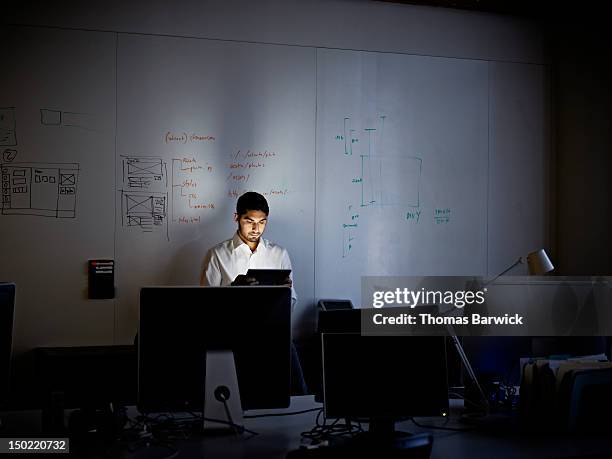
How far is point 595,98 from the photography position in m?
4.55

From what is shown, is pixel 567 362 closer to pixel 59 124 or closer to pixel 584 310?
pixel 584 310

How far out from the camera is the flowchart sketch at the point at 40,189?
13.0 feet

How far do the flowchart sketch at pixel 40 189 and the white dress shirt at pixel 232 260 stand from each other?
0.92 m

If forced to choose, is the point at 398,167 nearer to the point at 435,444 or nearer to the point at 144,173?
the point at 144,173

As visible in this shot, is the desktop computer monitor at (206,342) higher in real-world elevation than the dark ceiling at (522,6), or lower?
lower

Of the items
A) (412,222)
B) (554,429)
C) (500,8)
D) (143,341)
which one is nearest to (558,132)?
(500,8)

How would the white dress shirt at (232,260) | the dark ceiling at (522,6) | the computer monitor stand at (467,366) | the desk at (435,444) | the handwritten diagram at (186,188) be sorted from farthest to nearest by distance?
the dark ceiling at (522,6) → the handwritten diagram at (186,188) → the white dress shirt at (232,260) → the computer monitor stand at (467,366) → the desk at (435,444)

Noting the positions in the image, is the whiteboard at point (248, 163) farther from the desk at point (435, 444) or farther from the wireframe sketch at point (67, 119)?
the desk at point (435, 444)

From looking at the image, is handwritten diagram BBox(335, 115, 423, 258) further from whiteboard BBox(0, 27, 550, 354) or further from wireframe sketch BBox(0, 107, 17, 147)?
wireframe sketch BBox(0, 107, 17, 147)

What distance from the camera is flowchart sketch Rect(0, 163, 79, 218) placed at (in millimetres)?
3965

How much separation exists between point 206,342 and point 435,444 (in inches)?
32.8

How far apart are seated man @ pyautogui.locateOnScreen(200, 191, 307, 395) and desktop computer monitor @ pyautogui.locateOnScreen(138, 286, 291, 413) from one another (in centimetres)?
172

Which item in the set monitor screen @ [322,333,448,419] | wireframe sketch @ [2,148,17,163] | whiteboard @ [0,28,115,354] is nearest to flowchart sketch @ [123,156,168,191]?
whiteboard @ [0,28,115,354]

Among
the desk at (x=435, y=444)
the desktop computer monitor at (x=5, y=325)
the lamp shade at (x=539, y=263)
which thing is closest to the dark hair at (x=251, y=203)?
the lamp shade at (x=539, y=263)
